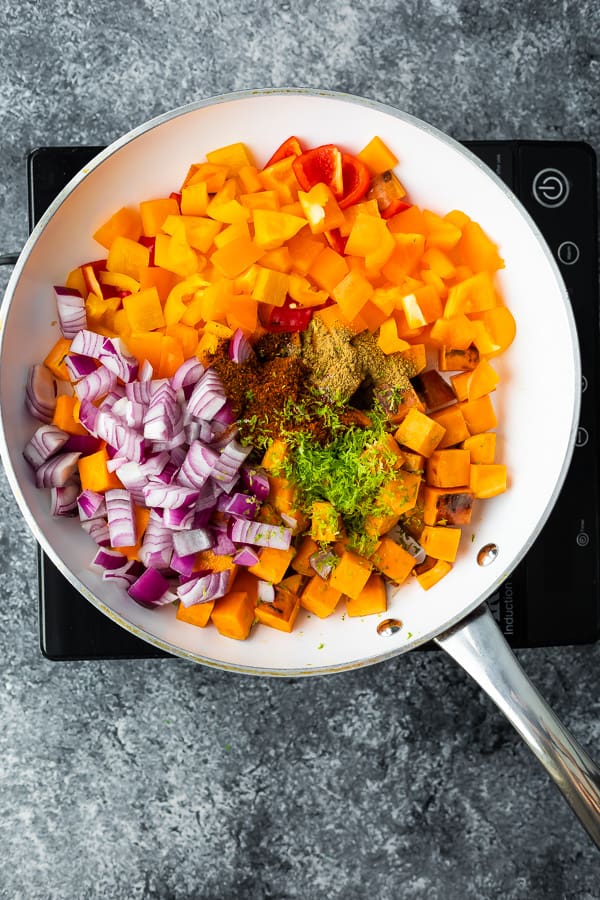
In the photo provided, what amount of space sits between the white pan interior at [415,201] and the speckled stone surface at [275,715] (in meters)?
0.37

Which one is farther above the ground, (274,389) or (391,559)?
(274,389)

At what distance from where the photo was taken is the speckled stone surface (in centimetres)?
162

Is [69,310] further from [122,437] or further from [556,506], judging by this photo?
[556,506]

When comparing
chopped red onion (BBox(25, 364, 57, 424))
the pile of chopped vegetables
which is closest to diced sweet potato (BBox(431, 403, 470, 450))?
the pile of chopped vegetables

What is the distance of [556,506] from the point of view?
1548 millimetres

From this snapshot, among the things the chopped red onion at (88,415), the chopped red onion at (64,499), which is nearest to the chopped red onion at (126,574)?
Result: the chopped red onion at (64,499)

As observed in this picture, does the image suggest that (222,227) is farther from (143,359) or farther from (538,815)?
(538,815)

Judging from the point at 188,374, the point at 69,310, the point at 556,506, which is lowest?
the point at 556,506

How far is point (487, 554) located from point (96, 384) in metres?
0.75

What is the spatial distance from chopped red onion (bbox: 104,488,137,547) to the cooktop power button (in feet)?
3.30

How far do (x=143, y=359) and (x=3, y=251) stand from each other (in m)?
0.54

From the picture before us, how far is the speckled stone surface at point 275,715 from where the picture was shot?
1616mm

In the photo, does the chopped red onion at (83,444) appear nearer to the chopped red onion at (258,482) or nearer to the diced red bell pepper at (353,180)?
the chopped red onion at (258,482)

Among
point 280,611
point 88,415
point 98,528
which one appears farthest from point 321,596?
point 88,415
